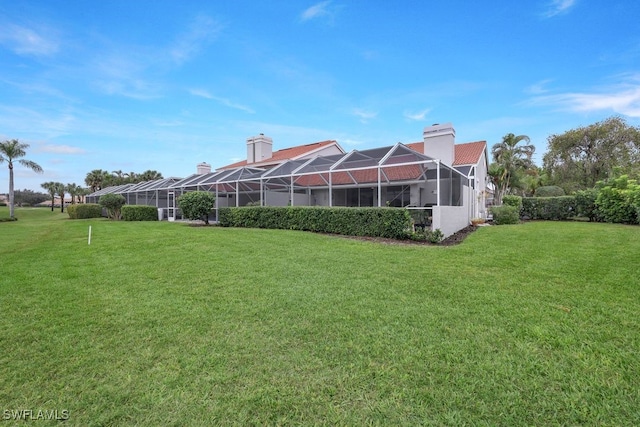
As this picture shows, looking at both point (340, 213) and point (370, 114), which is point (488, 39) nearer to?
point (370, 114)

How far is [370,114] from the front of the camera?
55.6 ft

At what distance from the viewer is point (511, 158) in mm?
30969

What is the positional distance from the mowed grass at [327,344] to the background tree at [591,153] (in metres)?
27.4

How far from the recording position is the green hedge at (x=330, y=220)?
9.80 m

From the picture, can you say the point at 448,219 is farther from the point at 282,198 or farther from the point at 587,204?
the point at 587,204

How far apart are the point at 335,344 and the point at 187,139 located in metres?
19.8

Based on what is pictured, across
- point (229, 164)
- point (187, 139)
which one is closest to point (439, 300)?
point (187, 139)

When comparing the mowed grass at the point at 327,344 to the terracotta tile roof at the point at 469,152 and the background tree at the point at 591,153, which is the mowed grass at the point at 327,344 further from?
the background tree at the point at 591,153

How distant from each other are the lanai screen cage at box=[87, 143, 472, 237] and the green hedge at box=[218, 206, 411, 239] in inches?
40.3

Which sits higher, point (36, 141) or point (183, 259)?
point (36, 141)

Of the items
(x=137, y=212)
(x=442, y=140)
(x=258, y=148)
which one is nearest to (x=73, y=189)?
(x=137, y=212)

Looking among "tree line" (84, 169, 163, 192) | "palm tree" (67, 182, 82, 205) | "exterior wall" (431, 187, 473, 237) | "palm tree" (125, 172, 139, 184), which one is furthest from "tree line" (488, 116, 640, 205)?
"palm tree" (67, 182, 82, 205)

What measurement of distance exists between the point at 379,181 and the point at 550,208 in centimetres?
1381

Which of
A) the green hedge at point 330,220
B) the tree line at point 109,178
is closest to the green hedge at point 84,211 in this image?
the green hedge at point 330,220
